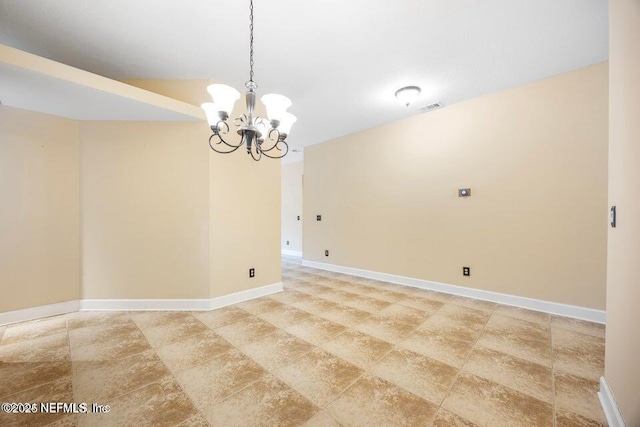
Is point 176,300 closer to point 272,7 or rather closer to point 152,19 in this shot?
point 152,19

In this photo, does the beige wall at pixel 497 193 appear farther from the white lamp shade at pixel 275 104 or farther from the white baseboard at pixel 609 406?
the white lamp shade at pixel 275 104

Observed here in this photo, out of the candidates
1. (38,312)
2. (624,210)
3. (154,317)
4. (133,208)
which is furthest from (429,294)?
(38,312)

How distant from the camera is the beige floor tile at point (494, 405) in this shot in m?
1.36

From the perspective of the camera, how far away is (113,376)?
5.69 feet

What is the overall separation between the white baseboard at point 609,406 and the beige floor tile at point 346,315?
1.74 m

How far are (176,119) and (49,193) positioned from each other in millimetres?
1707

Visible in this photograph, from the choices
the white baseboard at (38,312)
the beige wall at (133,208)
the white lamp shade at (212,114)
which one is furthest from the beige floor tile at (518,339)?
the white baseboard at (38,312)

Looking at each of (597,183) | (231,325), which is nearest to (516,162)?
(597,183)

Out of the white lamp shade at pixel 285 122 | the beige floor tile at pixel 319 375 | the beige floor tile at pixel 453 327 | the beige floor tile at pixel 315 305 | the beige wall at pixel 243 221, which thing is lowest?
the beige floor tile at pixel 315 305

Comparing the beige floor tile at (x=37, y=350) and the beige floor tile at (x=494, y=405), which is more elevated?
the beige floor tile at (x=494, y=405)

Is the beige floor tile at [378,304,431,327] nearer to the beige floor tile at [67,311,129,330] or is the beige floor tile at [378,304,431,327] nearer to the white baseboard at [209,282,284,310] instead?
the white baseboard at [209,282,284,310]

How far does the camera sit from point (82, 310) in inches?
117

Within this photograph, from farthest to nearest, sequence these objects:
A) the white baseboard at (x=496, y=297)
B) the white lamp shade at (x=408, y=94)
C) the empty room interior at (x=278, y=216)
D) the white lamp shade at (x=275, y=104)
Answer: the white lamp shade at (x=408, y=94)
the white baseboard at (x=496, y=297)
the white lamp shade at (x=275, y=104)
the empty room interior at (x=278, y=216)

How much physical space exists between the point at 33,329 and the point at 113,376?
1.66 metres
